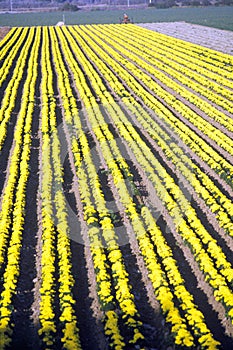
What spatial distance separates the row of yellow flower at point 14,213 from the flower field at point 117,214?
45mm

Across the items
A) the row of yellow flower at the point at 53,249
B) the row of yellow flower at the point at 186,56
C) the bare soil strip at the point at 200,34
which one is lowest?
the row of yellow flower at the point at 53,249

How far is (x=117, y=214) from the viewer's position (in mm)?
14273

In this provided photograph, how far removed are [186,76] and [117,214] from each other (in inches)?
725

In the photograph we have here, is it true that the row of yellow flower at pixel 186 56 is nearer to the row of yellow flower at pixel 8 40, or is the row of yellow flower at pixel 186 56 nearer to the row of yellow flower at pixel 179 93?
the row of yellow flower at pixel 179 93

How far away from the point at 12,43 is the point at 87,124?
2797cm

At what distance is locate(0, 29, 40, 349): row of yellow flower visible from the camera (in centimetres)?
1020

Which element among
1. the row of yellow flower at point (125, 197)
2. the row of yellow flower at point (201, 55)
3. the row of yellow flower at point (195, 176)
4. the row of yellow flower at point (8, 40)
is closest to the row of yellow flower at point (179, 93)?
the row of yellow flower at point (195, 176)

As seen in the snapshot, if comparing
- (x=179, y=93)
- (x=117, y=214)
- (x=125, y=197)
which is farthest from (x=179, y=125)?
(x=117, y=214)

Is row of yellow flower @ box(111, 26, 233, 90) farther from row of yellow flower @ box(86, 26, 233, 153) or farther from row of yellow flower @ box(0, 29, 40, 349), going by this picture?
row of yellow flower @ box(0, 29, 40, 349)

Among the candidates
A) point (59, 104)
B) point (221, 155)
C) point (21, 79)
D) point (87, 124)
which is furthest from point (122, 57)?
point (221, 155)

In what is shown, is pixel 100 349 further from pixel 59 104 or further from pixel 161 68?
pixel 161 68

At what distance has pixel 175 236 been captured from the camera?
13172 millimetres

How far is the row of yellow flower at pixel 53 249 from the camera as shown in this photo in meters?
9.59

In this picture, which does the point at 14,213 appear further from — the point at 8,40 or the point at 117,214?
the point at 8,40
